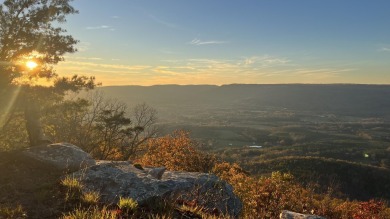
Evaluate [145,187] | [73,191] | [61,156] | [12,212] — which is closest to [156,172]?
[145,187]

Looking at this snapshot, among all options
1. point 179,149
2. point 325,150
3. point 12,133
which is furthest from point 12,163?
point 325,150

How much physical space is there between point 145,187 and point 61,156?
205 inches

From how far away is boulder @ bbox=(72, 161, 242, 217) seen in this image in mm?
11625

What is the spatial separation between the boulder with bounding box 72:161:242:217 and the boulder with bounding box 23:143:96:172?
1297mm

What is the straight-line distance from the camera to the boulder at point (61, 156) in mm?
15102

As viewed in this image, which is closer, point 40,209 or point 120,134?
point 40,209

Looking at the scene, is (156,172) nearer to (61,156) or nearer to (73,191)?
(61,156)

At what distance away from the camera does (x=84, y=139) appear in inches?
1517

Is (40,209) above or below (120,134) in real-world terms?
above

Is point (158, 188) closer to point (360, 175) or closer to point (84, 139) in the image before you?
point (84, 139)

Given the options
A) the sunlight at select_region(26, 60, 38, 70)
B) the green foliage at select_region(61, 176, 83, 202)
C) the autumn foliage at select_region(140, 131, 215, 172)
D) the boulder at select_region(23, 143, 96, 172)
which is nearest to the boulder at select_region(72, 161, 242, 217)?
the green foliage at select_region(61, 176, 83, 202)

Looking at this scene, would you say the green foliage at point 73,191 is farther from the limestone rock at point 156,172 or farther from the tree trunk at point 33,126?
the tree trunk at point 33,126

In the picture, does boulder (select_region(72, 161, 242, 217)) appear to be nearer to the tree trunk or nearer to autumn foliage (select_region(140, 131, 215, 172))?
the tree trunk

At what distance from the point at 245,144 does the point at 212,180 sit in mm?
181631
